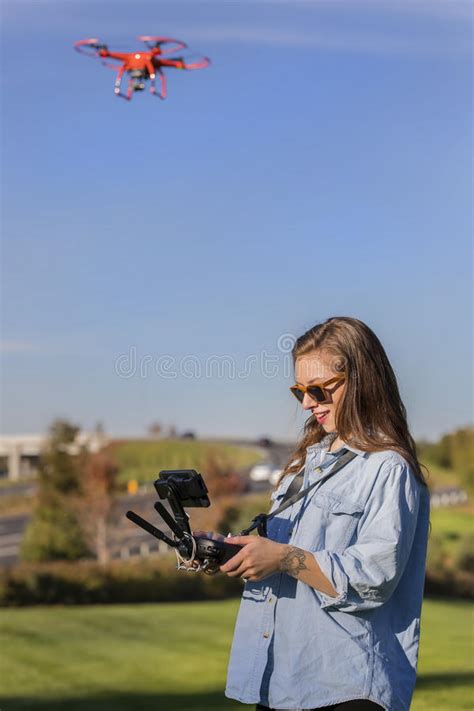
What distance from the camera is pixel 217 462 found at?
18641 mm

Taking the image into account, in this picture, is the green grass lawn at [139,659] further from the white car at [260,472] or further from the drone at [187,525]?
the drone at [187,525]

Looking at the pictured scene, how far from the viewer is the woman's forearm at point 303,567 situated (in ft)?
9.70

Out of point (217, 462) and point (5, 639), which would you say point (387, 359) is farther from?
point (217, 462)

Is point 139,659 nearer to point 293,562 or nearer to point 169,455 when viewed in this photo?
point 169,455

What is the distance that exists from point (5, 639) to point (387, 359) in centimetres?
1127

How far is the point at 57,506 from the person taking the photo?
18422 mm

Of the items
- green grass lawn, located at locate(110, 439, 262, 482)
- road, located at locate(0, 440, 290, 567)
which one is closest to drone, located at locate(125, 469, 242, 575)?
road, located at locate(0, 440, 290, 567)

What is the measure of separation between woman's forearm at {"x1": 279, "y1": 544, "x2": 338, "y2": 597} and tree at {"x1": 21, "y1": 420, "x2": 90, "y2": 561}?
15.7 meters

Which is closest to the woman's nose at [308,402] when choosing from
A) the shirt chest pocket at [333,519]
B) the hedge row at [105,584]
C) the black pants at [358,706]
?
the shirt chest pocket at [333,519]

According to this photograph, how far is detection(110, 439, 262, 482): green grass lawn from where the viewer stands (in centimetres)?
1811

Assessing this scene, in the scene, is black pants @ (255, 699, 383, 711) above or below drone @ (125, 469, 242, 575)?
below

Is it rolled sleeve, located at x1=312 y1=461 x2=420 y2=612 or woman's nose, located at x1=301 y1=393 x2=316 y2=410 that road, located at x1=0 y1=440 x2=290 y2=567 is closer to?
woman's nose, located at x1=301 y1=393 x2=316 y2=410

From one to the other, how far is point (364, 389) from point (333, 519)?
0.40 meters

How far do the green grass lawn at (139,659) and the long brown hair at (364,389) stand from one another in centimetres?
671
